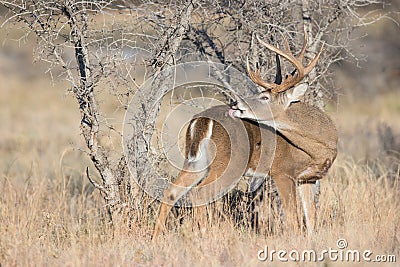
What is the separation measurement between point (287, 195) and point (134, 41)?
191 cm

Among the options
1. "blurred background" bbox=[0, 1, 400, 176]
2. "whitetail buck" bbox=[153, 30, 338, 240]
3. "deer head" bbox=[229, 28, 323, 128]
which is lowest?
"whitetail buck" bbox=[153, 30, 338, 240]

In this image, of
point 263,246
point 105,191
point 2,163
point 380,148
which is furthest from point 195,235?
point 2,163

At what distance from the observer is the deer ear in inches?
257

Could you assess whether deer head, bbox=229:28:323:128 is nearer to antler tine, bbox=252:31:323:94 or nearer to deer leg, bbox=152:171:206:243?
antler tine, bbox=252:31:323:94

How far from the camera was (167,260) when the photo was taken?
5.03 metres

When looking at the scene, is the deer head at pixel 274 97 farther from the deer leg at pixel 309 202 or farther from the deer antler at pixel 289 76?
the deer leg at pixel 309 202

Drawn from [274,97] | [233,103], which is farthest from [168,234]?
[274,97]

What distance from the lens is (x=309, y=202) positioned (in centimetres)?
676

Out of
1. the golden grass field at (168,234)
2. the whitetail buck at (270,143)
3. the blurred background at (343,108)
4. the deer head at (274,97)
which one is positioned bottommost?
the golden grass field at (168,234)

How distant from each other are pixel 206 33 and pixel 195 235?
7.48 ft

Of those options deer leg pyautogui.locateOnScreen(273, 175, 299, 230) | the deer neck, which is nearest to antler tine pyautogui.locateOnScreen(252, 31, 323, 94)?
the deer neck

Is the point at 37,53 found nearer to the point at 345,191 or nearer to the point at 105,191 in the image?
the point at 105,191

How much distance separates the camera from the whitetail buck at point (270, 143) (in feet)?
20.8

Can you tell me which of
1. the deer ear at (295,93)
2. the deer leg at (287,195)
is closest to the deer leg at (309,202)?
the deer leg at (287,195)
